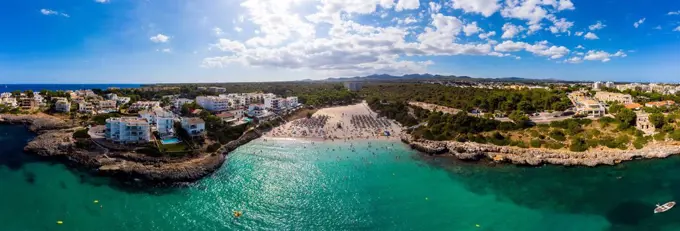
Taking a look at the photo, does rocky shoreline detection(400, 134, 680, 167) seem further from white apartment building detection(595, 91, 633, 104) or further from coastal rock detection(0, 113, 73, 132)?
coastal rock detection(0, 113, 73, 132)

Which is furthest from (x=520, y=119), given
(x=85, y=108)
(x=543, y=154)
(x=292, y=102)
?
(x=85, y=108)

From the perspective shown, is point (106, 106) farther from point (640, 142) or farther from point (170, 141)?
point (640, 142)

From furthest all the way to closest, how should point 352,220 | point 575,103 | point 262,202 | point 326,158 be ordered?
point 575,103, point 326,158, point 262,202, point 352,220

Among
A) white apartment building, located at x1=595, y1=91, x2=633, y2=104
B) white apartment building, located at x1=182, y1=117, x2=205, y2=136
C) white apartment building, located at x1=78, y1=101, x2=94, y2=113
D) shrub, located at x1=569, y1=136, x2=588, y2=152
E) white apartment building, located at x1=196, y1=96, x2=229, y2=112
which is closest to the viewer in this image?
shrub, located at x1=569, y1=136, x2=588, y2=152

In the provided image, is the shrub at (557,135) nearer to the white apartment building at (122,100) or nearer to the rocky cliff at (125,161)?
the rocky cliff at (125,161)

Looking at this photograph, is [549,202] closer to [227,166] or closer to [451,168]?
[451,168]

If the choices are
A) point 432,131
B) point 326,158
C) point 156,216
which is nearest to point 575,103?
point 432,131

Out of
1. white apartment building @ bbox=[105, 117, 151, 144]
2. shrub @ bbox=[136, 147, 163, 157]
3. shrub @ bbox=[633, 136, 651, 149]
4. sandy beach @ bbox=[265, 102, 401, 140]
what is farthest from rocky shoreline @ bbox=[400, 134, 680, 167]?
white apartment building @ bbox=[105, 117, 151, 144]
